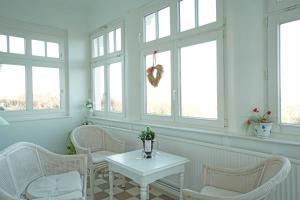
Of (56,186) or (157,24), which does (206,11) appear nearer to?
(157,24)

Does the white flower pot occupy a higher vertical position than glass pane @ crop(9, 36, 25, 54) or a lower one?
lower

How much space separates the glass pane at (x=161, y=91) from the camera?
2826mm

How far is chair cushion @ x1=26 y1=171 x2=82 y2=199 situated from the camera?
1.82 m

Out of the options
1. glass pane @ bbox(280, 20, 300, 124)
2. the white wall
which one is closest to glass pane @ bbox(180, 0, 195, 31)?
glass pane @ bbox(280, 20, 300, 124)

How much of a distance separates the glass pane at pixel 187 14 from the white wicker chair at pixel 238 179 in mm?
1638

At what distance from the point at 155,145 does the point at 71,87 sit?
2.22 meters

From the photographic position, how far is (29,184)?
2.03 m

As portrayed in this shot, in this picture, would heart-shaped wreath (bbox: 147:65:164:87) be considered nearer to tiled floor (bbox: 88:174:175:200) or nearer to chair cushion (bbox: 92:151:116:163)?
chair cushion (bbox: 92:151:116:163)

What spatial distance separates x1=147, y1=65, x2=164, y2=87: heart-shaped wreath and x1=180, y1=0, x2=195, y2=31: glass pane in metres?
0.58

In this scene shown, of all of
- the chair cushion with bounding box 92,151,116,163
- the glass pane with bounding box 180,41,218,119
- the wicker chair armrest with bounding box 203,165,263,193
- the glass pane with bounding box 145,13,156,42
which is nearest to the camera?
the wicker chair armrest with bounding box 203,165,263,193

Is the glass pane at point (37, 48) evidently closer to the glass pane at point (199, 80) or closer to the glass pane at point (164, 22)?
the glass pane at point (164, 22)

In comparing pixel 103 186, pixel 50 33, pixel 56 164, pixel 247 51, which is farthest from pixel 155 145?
pixel 50 33

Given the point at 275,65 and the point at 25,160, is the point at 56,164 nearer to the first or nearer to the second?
the point at 25,160

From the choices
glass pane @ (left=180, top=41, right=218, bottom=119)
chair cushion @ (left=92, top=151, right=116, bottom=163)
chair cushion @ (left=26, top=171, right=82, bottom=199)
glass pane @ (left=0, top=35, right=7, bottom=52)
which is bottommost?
chair cushion @ (left=26, top=171, right=82, bottom=199)
